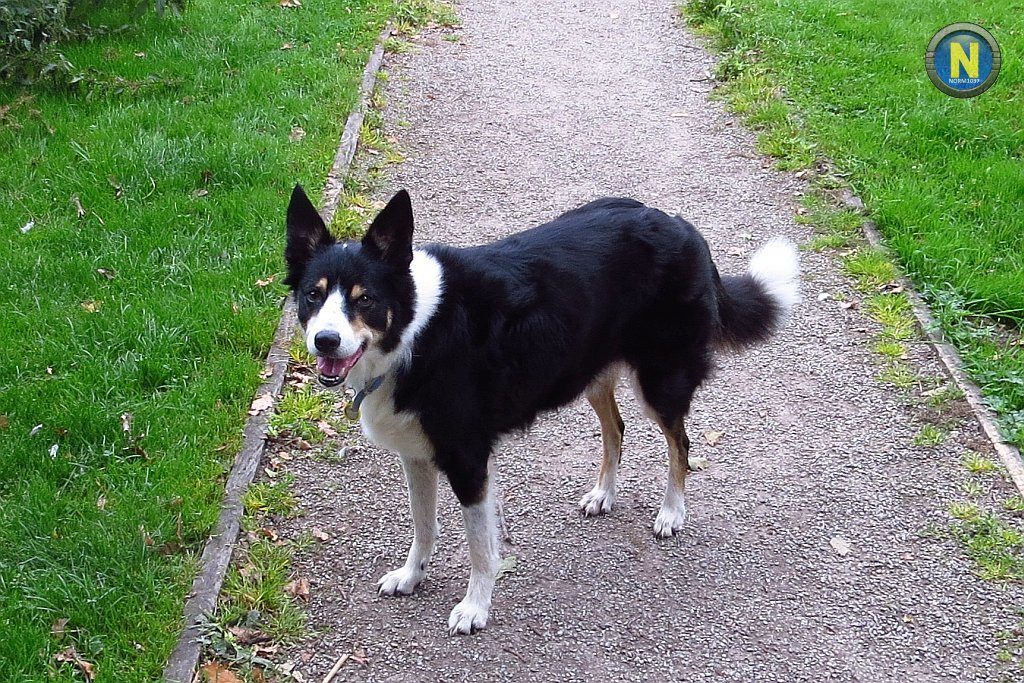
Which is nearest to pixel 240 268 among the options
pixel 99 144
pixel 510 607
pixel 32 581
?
pixel 99 144

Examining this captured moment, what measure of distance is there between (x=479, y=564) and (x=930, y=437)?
8.03ft

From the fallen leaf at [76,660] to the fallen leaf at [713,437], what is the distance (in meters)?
2.94

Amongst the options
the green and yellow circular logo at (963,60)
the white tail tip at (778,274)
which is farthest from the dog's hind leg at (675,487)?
the green and yellow circular logo at (963,60)

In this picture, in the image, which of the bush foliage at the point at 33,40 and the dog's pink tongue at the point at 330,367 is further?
the bush foliage at the point at 33,40

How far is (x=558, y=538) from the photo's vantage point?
4359 mm

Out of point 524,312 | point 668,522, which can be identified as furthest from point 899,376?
point 524,312

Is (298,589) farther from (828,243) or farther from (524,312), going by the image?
(828,243)

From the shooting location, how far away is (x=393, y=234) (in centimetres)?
335

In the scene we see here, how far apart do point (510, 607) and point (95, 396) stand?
233cm

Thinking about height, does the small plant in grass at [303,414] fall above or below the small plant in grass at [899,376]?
below

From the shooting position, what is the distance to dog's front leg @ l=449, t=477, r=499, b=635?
371 cm

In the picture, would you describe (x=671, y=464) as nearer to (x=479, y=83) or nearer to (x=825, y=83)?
(x=825, y=83)

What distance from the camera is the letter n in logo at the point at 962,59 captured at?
8508 millimetres

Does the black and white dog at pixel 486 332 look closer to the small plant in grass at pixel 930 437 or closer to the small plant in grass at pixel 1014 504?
the small plant in grass at pixel 930 437
